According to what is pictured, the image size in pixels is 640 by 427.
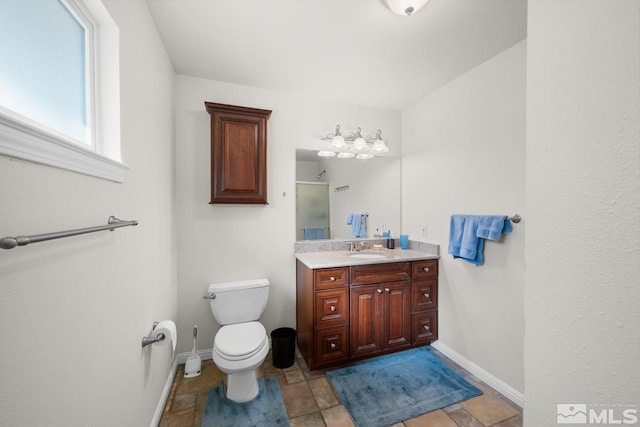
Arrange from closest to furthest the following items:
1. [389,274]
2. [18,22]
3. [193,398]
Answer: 1. [18,22]
2. [193,398]
3. [389,274]

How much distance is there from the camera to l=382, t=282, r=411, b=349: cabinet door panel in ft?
7.35

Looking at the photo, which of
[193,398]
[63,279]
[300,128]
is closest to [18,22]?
[63,279]

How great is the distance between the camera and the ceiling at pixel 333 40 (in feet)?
4.95

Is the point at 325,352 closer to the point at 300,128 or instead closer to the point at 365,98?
the point at 300,128

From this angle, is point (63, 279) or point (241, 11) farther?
point (241, 11)

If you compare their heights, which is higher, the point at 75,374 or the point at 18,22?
the point at 18,22

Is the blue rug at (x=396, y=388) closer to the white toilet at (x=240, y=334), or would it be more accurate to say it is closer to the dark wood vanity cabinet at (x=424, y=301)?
the dark wood vanity cabinet at (x=424, y=301)

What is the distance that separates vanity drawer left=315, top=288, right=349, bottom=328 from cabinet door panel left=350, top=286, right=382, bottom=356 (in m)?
0.06

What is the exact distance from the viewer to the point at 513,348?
182 cm

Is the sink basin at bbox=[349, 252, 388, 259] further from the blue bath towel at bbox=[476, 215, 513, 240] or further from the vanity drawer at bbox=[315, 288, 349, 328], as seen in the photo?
the blue bath towel at bbox=[476, 215, 513, 240]

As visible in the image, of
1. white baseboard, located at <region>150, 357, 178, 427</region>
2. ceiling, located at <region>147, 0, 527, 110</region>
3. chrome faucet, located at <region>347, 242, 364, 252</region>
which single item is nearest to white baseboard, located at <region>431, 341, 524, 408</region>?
chrome faucet, located at <region>347, 242, 364, 252</region>

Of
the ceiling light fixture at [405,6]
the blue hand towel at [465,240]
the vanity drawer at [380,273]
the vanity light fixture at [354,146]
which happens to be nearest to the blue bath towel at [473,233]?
the blue hand towel at [465,240]

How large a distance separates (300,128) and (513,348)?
99.3 inches

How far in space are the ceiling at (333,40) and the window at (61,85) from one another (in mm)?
677
